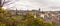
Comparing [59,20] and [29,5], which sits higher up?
[29,5]

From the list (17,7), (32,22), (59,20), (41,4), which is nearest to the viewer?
(32,22)

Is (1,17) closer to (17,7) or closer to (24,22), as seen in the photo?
(24,22)

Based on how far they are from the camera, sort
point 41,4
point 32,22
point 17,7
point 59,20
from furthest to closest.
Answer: point 41,4, point 17,7, point 59,20, point 32,22

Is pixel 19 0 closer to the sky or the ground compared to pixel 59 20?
closer to the sky

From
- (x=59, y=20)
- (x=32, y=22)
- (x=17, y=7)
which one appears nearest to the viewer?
(x=32, y=22)

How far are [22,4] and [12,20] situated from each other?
73 cm

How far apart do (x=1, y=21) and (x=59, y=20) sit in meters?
0.52

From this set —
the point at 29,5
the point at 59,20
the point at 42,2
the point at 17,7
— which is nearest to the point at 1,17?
the point at 59,20

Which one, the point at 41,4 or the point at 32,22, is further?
the point at 41,4

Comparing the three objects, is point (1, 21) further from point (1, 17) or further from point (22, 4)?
point (22, 4)

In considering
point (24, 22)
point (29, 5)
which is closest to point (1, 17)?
point (24, 22)

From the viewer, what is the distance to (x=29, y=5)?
1.76 meters

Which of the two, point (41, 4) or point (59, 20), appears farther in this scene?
point (41, 4)

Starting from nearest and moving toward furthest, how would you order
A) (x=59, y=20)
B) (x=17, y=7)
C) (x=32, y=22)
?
1. (x=32, y=22)
2. (x=59, y=20)
3. (x=17, y=7)
